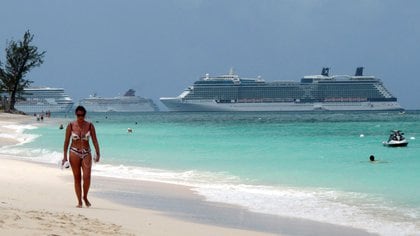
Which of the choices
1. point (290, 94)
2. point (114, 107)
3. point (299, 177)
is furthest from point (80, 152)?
point (114, 107)

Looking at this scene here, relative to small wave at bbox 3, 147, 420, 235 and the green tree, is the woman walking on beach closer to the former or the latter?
small wave at bbox 3, 147, 420, 235

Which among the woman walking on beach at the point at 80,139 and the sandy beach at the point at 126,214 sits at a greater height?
the woman walking on beach at the point at 80,139

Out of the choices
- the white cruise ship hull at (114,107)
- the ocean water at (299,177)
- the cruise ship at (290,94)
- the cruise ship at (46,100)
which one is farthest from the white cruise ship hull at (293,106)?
the ocean water at (299,177)

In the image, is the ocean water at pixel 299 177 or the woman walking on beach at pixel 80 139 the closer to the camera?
the woman walking on beach at pixel 80 139

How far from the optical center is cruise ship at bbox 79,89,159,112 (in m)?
168

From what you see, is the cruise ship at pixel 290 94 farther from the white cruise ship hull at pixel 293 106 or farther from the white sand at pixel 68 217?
the white sand at pixel 68 217

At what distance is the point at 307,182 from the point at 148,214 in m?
6.17

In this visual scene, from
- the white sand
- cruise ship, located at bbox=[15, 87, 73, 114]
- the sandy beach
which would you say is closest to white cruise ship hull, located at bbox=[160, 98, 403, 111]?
cruise ship, located at bbox=[15, 87, 73, 114]

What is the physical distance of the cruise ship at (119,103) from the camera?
168m

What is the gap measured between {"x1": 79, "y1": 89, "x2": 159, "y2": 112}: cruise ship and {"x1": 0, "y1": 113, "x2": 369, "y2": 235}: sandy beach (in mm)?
150995

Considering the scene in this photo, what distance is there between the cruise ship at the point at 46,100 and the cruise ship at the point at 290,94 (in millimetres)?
36198

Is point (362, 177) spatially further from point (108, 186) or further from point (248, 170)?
point (108, 186)

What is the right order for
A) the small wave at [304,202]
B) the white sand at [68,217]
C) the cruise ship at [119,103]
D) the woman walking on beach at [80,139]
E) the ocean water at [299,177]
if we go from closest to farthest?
1. the white sand at [68,217]
2. the woman walking on beach at [80,139]
3. the small wave at [304,202]
4. the ocean water at [299,177]
5. the cruise ship at [119,103]

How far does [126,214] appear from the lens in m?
8.54
